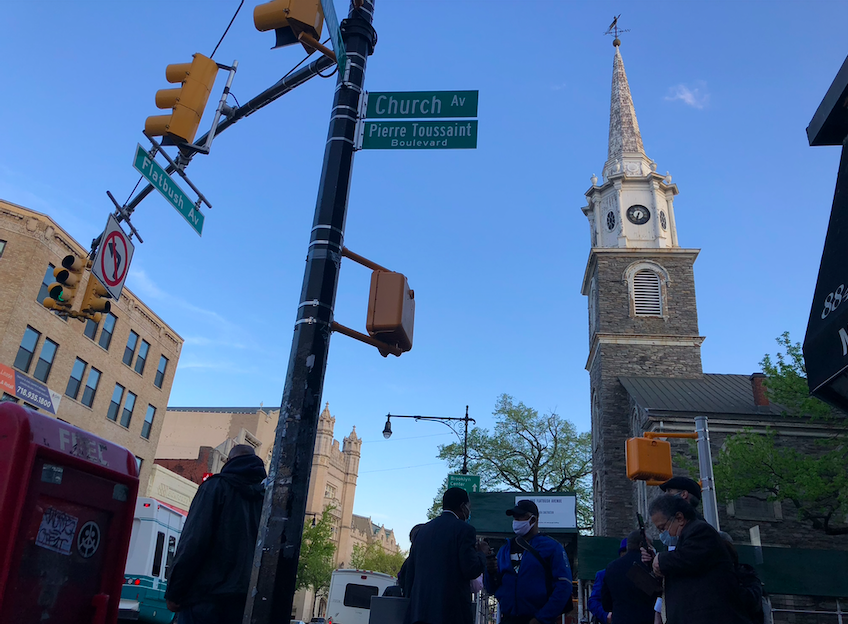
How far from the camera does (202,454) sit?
46.0 m

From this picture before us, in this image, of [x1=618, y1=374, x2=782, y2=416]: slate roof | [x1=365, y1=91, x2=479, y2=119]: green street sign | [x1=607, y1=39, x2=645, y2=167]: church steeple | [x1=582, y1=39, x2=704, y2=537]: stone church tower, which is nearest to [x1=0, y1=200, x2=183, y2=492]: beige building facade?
[x1=365, y1=91, x2=479, y2=119]: green street sign

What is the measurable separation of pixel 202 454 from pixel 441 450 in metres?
16.4

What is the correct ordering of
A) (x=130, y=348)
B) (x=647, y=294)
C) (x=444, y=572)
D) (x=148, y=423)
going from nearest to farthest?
(x=444, y=572) → (x=130, y=348) → (x=148, y=423) → (x=647, y=294)

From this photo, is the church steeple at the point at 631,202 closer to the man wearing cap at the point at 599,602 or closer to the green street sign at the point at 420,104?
the man wearing cap at the point at 599,602

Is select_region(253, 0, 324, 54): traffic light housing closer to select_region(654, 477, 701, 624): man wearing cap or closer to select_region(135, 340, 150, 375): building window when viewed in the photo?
select_region(654, 477, 701, 624): man wearing cap

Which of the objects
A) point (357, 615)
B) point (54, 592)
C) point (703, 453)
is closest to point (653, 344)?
point (357, 615)

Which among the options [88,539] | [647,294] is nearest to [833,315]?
[88,539]

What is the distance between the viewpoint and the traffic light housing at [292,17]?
586 cm

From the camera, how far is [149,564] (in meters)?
14.2

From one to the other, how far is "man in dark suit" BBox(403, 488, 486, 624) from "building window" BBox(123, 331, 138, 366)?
30.8m

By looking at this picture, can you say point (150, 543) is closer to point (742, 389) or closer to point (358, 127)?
point (358, 127)

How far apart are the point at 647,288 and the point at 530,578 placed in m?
32.0

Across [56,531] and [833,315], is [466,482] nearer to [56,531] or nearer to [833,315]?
[833,315]

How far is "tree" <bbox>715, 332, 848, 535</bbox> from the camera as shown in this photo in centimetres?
2023
